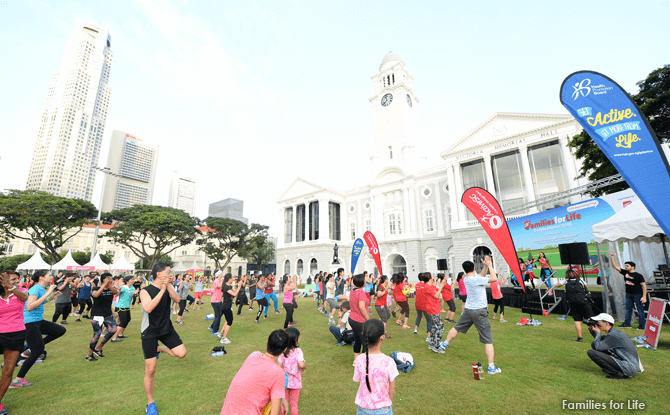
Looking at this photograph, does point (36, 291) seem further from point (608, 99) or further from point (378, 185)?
point (378, 185)

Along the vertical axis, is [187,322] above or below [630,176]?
below

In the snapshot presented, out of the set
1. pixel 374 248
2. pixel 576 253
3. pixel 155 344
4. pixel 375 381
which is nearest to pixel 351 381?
pixel 375 381

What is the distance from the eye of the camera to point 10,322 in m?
4.09

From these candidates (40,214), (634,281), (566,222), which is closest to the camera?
(634,281)

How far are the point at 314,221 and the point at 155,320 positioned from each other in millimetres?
37653

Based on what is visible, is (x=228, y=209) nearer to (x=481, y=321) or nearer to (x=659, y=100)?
(x=659, y=100)

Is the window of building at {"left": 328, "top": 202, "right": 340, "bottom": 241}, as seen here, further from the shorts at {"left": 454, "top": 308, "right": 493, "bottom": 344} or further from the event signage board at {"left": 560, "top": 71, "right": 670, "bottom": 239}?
the event signage board at {"left": 560, "top": 71, "right": 670, "bottom": 239}

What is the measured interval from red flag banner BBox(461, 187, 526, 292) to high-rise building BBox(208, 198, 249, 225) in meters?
127

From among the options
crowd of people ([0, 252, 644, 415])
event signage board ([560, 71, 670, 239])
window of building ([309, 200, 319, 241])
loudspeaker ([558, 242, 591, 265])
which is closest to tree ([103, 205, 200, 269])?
window of building ([309, 200, 319, 241])

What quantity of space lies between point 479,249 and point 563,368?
23865 millimetres

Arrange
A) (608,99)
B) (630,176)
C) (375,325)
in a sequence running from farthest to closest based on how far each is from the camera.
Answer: (608,99), (630,176), (375,325)

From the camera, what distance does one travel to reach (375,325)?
2867 millimetres

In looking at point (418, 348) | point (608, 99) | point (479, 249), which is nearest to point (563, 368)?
point (418, 348)

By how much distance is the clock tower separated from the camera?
123ft
